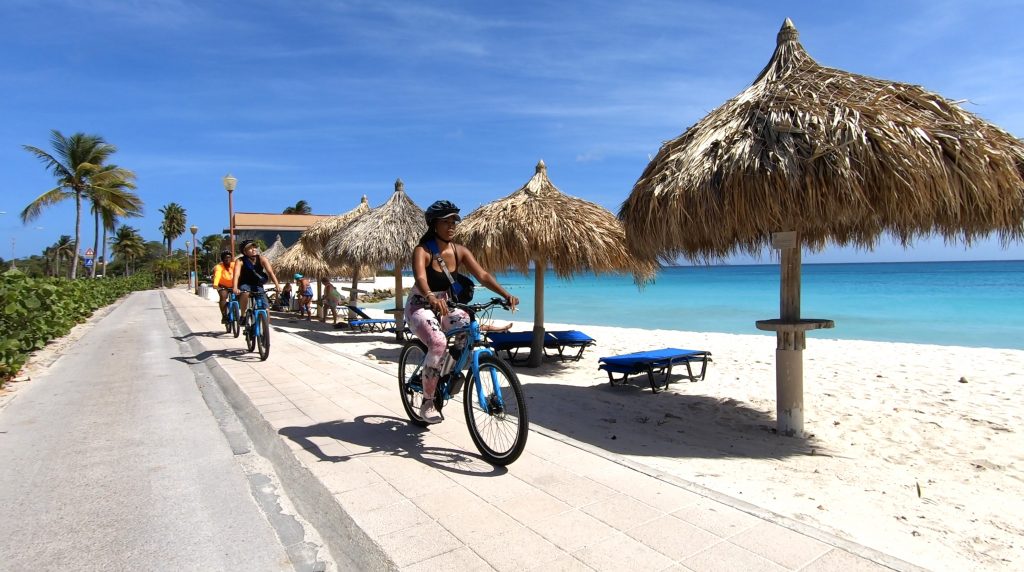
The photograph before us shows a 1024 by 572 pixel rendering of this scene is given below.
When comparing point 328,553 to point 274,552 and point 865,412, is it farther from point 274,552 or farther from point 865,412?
point 865,412

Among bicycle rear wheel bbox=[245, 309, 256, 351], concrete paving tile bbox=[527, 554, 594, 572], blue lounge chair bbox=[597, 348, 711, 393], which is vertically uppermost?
bicycle rear wheel bbox=[245, 309, 256, 351]

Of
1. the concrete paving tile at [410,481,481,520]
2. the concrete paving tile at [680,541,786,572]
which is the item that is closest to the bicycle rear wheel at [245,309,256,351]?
the concrete paving tile at [410,481,481,520]

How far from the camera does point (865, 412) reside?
645 cm

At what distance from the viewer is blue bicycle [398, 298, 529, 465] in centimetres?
360

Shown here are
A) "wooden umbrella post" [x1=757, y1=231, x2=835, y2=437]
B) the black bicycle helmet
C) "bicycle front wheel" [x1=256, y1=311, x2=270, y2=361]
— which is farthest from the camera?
"bicycle front wheel" [x1=256, y1=311, x2=270, y2=361]

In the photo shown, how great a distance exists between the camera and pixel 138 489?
355cm

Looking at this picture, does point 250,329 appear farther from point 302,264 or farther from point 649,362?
point 302,264

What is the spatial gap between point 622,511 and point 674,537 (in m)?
0.36

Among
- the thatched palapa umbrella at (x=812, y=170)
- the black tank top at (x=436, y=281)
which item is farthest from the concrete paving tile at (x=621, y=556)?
the thatched palapa umbrella at (x=812, y=170)

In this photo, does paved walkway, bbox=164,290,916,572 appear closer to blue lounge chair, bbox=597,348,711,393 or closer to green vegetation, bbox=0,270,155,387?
blue lounge chair, bbox=597,348,711,393

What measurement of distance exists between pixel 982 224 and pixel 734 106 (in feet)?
7.75

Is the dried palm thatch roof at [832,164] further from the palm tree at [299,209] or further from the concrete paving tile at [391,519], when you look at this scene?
the palm tree at [299,209]

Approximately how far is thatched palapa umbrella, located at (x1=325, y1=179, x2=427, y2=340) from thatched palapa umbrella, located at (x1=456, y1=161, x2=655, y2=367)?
3743 millimetres

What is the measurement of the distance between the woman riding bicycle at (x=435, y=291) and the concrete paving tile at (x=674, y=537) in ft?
5.31
